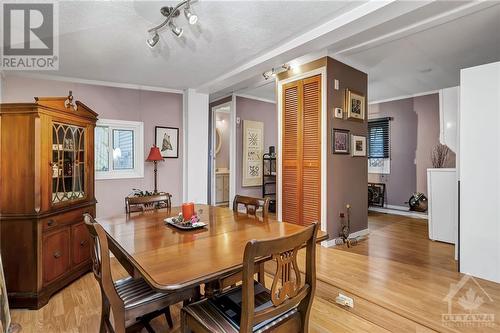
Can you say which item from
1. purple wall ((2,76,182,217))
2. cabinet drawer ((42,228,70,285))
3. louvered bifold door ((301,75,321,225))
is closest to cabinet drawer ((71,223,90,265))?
cabinet drawer ((42,228,70,285))

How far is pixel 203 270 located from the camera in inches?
42.0

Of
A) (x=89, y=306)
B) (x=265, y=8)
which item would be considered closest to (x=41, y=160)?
(x=89, y=306)

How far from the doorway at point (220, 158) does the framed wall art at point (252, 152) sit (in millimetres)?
455

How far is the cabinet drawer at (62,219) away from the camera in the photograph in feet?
7.84

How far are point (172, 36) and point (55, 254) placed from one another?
2.35m

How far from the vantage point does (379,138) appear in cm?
593

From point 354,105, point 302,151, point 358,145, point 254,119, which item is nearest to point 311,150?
point 302,151

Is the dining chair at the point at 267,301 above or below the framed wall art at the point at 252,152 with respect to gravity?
below

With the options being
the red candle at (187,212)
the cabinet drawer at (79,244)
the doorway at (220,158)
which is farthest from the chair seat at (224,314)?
the doorway at (220,158)

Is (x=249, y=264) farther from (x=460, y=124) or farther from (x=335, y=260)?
(x=460, y=124)

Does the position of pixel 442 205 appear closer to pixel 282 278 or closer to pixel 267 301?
pixel 267 301

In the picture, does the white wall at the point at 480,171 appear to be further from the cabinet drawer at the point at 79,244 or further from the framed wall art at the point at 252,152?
the cabinet drawer at the point at 79,244

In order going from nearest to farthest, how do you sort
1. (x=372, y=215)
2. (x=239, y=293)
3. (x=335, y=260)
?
(x=239, y=293), (x=335, y=260), (x=372, y=215)

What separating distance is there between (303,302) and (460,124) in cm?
255
